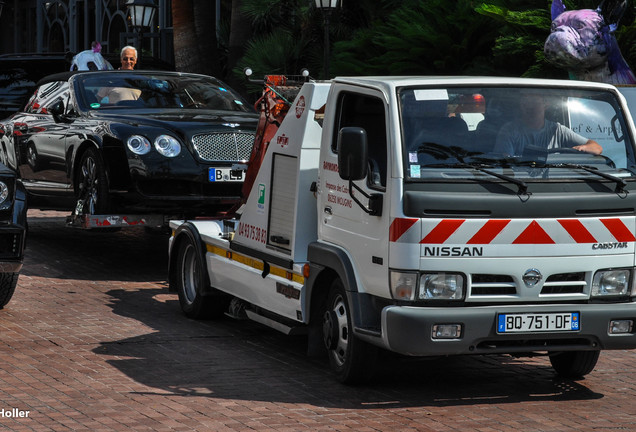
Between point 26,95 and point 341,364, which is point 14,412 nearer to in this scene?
point 341,364

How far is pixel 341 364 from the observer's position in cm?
781

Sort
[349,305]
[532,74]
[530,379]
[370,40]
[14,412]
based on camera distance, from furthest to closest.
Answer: [370,40], [532,74], [530,379], [349,305], [14,412]

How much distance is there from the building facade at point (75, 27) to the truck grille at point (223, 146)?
16124 mm

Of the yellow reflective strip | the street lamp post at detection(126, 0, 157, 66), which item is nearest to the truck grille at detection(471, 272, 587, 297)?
the yellow reflective strip

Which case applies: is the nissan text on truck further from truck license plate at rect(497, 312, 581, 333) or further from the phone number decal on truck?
the phone number decal on truck

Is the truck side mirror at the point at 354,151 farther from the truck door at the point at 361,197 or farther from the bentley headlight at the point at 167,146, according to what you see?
the bentley headlight at the point at 167,146

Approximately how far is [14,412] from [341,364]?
2.06 m

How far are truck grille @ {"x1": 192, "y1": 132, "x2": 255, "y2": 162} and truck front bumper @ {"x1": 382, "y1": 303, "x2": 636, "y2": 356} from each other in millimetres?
5290

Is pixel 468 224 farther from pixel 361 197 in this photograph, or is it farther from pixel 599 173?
pixel 599 173

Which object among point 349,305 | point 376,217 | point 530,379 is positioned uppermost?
point 376,217

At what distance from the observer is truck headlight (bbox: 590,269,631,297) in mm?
7406

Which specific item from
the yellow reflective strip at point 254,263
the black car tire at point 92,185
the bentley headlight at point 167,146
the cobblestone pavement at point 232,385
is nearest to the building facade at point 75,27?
the black car tire at point 92,185

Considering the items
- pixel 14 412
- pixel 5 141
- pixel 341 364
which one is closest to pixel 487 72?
pixel 5 141

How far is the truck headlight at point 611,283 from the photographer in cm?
741
